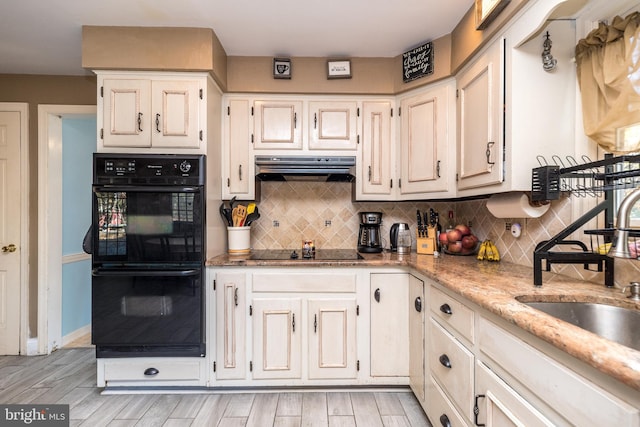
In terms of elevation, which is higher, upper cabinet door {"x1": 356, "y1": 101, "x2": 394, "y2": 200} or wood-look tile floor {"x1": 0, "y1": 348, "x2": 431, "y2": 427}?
upper cabinet door {"x1": 356, "y1": 101, "x2": 394, "y2": 200}

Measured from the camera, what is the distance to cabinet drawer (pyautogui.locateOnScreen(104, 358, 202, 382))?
2.04m

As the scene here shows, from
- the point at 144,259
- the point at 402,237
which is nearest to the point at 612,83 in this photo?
the point at 402,237

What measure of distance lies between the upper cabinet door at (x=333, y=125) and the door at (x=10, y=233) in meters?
2.61

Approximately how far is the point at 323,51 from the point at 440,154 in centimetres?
118

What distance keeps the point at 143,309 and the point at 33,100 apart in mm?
2274

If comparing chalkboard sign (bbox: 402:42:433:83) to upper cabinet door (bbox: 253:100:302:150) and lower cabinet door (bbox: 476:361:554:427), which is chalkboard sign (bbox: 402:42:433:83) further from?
lower cabinet door (bbox: 476:361:554:427)

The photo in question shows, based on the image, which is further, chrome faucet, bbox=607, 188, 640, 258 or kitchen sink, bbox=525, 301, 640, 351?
kitchen sink, bbox=525, 301, 640, 351

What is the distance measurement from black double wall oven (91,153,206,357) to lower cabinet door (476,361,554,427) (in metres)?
1.62

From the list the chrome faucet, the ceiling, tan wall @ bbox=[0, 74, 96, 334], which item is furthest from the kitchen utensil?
the chrome faucet

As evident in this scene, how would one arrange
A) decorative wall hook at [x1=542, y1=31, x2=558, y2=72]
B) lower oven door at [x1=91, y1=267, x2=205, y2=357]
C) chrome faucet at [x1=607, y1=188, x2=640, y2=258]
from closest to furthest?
chrome faucet at [x1=607, y1=188, x2=640, y2=258] → decorative wall hook at [x1=542, y1=31, x2=558, y2=72] → lower oven door at [x1=91, y1=267, x2=205, y2=357]

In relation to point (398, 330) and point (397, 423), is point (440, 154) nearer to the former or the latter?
point (398, 330)

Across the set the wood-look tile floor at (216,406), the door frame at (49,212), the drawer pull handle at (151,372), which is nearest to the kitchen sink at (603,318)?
the wood-look tile floor at (216,406)

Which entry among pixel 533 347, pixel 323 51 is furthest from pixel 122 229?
pixel 533 347

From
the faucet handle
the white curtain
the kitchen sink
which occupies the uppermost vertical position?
the white curtain
